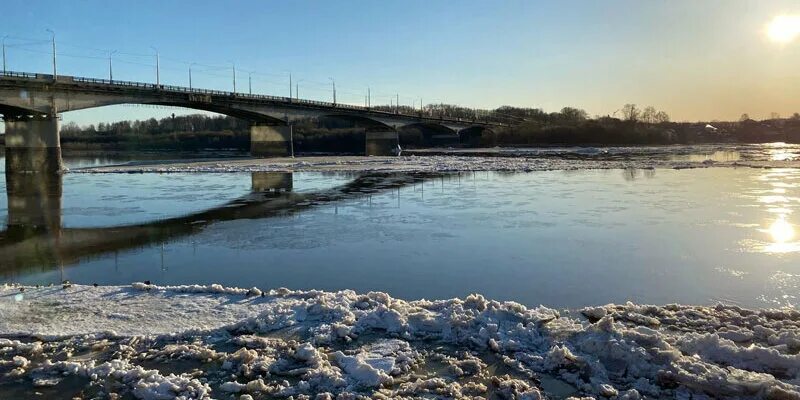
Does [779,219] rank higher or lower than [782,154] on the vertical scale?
lower

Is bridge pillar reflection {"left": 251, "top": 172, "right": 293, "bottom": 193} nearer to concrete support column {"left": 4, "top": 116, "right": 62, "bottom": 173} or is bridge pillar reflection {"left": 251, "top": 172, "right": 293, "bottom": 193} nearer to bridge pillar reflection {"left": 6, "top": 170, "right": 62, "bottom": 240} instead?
bridge pillar reflection {"left": 6, "top": 170, "right": 62, "bottom": 240}

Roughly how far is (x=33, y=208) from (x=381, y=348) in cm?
2191

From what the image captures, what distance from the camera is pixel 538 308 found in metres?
8.68

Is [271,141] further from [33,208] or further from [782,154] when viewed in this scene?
[782,154]

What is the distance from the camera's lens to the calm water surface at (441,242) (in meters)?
10.7

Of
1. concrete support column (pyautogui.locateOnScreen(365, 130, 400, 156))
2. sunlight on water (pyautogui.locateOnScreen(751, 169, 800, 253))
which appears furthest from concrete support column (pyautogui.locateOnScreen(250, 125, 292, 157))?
sunlight on water (pyautogui.locateOnScreen(751, 169, 800, 253))

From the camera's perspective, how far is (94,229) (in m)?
17.9

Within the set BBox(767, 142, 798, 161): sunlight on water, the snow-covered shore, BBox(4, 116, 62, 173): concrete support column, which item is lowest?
the snow-covered shore

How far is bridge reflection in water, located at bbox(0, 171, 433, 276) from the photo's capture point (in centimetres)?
1386

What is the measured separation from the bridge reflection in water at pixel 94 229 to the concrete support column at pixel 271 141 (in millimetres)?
51030

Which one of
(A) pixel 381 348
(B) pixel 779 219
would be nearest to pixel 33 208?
(A) pixel 381 348

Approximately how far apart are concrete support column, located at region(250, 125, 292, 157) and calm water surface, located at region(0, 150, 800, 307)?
184 ft

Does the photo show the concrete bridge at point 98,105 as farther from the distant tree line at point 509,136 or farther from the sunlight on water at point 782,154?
the sunlight on water at point 782,154

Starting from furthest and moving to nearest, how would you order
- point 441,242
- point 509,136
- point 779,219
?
point 509,136 < point 779,219 < point 441,242
